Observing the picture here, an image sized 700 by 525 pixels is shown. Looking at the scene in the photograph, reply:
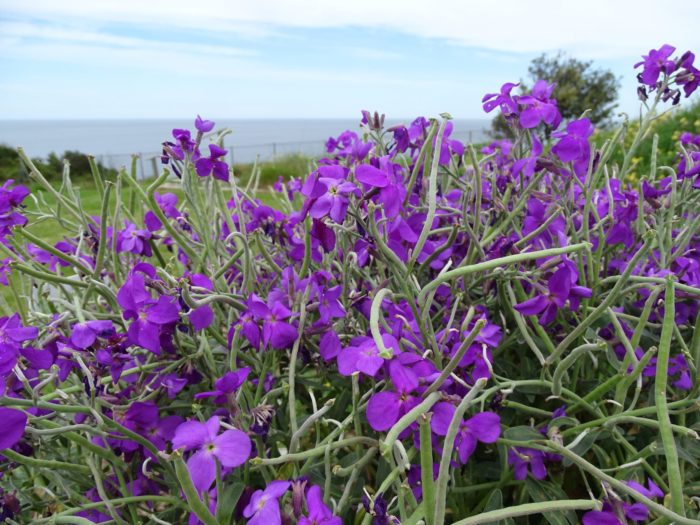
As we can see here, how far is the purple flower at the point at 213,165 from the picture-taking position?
0.98 meters

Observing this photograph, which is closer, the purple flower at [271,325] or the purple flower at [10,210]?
the purple flower at [271,325]

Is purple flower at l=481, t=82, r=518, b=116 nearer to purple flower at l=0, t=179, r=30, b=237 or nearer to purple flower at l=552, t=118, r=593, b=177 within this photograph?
purple flower at l=552, t=118, r=593, b=177

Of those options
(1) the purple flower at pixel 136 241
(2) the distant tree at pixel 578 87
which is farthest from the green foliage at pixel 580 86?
(1) the purple flower at pixel 136 241

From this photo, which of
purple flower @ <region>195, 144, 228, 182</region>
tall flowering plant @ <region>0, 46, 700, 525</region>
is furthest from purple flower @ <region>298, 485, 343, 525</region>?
purple flower @ <region>195, 144, 228, 182</region>

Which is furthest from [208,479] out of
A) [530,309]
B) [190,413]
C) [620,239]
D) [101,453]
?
[620,239]

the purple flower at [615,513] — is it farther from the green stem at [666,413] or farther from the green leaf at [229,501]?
the green leaf at [229,501]

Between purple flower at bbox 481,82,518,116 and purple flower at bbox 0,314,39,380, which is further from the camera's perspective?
purple flower at bbox 481,82,518,116

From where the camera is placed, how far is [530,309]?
0.83 meters

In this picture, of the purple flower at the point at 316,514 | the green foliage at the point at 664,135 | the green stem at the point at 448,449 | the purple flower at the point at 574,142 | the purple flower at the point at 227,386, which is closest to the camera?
the green stem at the point at 448,449

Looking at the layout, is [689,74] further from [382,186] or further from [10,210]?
[10,210]

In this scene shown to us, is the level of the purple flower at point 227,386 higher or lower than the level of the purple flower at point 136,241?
lower

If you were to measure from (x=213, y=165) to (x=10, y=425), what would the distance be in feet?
1.78

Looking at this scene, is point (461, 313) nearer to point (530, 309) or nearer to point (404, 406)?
point (530, 309)

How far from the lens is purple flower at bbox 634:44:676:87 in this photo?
1.07 metres
